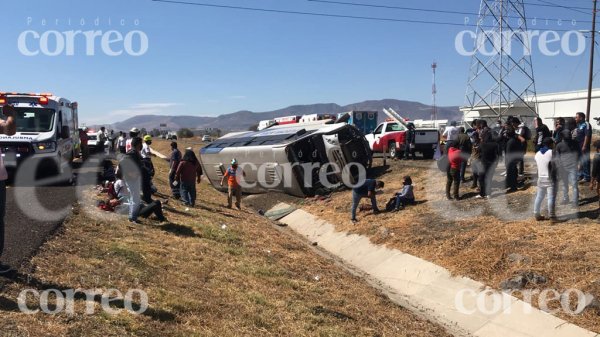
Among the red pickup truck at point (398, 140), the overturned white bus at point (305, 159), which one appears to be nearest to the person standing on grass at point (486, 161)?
the overturned white bus at point (305, 159)

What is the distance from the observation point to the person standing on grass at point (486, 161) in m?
13.2

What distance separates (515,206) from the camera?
1206cm

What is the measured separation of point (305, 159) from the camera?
18.4m

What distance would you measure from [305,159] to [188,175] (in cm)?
503

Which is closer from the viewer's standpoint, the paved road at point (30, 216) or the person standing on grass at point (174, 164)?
the paved road at point (30, 216)

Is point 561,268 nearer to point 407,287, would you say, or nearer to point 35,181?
point 407,287

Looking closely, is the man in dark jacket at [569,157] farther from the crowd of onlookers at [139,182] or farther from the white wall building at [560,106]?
the white wall building at [560,106]

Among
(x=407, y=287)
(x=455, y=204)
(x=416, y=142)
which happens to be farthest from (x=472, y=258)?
(x=416, y=142)

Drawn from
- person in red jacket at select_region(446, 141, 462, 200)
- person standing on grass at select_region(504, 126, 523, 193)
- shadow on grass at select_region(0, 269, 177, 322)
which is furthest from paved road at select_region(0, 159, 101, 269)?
person standing on grass at select_region(504, 126, 523, 193)

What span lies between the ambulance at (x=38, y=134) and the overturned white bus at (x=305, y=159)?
6.71 meters

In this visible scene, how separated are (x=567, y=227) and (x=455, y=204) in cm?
381

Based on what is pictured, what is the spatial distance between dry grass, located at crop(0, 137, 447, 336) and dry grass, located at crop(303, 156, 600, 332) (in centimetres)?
187

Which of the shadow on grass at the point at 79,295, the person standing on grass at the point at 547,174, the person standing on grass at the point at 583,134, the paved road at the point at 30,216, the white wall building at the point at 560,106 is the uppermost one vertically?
the white wall building at the point at 560,106

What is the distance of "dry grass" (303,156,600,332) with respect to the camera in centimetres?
833
